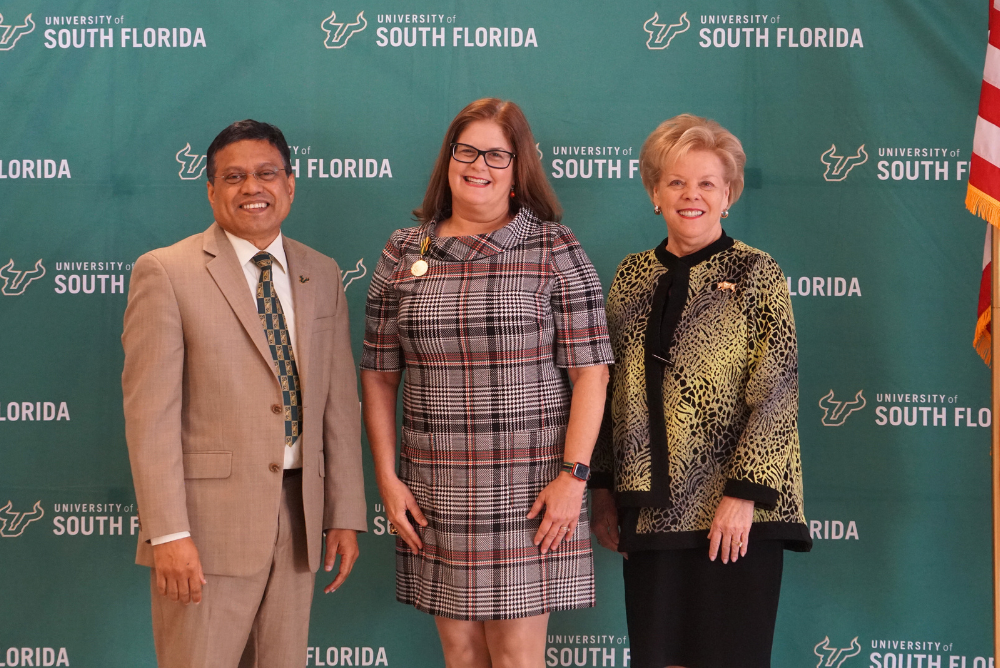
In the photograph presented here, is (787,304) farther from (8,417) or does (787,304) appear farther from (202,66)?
(8,417)

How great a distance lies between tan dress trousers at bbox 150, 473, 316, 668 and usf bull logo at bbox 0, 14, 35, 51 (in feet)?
5.97

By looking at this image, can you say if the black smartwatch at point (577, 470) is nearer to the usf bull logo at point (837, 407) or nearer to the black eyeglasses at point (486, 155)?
the black eyeglasses at point (486, 155)

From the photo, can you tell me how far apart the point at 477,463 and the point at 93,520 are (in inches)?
60.7

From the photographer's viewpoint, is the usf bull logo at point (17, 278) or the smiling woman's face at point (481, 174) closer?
the smiling woman's face at point (481, 174)

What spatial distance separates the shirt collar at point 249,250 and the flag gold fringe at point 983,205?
1883 millimetres

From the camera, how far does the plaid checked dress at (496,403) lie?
6.21ft

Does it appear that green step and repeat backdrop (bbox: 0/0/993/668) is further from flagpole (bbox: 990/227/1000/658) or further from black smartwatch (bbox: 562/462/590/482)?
black smartwatch (bbox: 562/462/590/482)

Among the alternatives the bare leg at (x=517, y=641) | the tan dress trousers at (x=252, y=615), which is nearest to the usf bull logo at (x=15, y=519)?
the tan dress trousers at (x=252, y=615)

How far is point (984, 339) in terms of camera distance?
7.91ft

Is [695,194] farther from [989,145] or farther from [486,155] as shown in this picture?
[989,145]

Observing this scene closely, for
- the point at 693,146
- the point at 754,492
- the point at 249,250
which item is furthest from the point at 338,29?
the point at 754,492

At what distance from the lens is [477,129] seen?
6.42 ft

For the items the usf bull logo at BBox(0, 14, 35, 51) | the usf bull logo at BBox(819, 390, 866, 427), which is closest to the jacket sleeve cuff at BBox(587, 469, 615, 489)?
the usf bull logo at BBox(819, 390, 866, 427)

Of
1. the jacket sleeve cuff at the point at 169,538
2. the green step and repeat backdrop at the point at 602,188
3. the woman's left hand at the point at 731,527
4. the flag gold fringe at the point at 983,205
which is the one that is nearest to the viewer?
the jacket sleeve cuff at the point at 169,538
